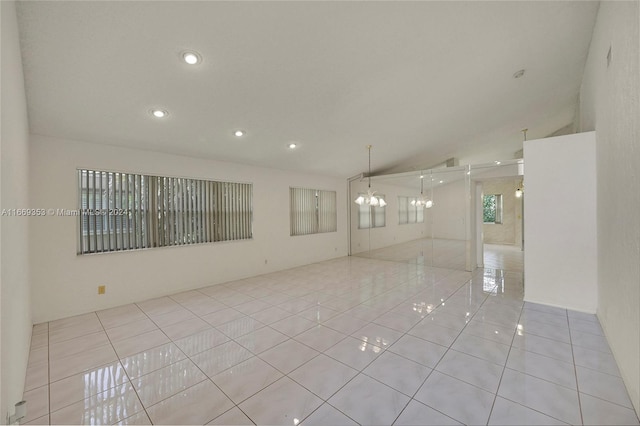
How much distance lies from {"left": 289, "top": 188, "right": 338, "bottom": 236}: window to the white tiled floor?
2985mm

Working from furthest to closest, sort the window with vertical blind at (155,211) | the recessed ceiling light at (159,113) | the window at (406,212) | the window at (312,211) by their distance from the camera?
the window at (406,212) < the window at (312,211) < the window with vertical blind at (155,211) < the recessed ceiling light at (159,113)

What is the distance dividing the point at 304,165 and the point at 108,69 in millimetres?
4027

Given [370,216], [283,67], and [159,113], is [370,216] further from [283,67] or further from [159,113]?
[159,113]

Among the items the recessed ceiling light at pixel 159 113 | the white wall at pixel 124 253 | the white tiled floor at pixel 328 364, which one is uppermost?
the recessed ceiling light at pixel 159 113

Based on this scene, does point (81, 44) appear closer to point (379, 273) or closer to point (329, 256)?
point (379, 273)

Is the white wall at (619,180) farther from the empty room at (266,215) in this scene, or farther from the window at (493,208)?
the window at (493,208)

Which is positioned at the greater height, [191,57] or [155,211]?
[191,57]

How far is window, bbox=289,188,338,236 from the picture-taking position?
661cm

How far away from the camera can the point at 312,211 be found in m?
7.07

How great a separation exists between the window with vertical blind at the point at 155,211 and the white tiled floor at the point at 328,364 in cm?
106

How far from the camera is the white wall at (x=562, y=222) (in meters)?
3.34

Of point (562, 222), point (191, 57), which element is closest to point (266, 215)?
point (191, 57)

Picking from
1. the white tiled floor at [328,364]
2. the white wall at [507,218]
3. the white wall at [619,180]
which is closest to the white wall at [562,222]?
the white wall at [619,180]

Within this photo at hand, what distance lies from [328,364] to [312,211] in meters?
4.99
